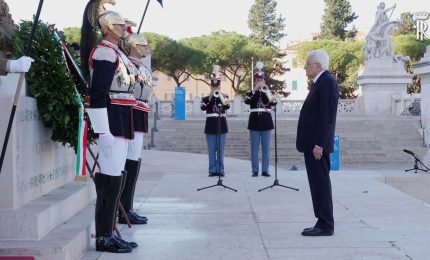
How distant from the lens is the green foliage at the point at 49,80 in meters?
5.89

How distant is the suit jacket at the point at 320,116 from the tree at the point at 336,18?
77956 mm

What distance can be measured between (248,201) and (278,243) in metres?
2.88

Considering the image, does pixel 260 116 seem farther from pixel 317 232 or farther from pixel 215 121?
pixel 317 232

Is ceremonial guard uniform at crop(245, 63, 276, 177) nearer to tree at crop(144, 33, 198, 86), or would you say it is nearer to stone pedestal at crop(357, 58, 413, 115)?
stone pedestal at crop(357, 58, 413, 115)

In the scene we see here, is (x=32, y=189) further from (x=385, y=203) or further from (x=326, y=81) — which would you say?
(x=385, y=203)

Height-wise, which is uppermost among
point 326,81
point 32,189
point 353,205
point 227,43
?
point 227,43

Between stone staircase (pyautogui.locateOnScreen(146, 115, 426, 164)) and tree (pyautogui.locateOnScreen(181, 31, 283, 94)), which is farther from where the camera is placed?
tree (pyautogui.locateOnScreen(181, 31, 283, 94))

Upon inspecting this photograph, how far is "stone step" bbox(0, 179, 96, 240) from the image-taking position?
16.7 feet

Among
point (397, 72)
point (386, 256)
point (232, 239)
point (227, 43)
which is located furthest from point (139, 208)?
point (227, 43)

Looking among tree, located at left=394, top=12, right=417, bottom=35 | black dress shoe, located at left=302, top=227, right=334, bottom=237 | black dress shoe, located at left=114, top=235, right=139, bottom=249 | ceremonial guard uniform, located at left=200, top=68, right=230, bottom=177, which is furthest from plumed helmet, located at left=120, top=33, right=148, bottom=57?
tree, located at left=394, top=12, right=417, bottom=35

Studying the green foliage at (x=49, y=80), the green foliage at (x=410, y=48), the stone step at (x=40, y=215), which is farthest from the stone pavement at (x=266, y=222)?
the green foliage at (x=410, y=48)

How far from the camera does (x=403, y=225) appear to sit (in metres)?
7.21

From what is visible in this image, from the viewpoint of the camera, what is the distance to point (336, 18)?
8312cm

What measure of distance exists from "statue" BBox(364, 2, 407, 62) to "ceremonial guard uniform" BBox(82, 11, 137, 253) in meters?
35.0
